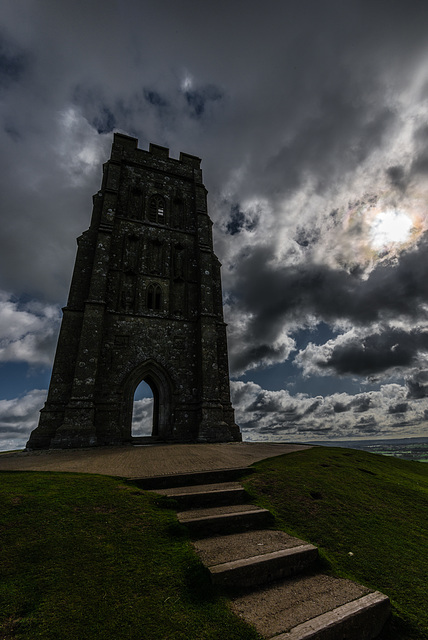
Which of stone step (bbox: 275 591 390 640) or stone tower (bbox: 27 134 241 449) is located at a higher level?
stone tower (bbox: 27 134 241 449)

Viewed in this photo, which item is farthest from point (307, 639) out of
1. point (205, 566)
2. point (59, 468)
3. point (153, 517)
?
point (59, 468)

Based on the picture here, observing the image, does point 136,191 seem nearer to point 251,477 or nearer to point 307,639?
point 251,477

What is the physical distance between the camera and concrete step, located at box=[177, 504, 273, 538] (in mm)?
5012

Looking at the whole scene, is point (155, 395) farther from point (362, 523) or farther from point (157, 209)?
point (362, 523)

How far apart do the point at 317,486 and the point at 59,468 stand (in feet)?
25.0

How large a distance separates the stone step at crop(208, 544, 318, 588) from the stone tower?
12.7 meters

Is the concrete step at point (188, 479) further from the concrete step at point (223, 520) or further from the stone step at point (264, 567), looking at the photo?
the stone step at point (264, 567)

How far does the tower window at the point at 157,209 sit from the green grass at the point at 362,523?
64.1ft

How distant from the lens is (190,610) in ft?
10.4

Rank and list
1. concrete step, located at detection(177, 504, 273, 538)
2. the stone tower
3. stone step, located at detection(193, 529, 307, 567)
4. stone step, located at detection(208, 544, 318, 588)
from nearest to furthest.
A: stone step, located at detection(208, 544, 318, 588) < stone step, located at detection(193, 529, 307, 567) < concrete step, located at detection(177, 504, 273, 538) < the stone tower

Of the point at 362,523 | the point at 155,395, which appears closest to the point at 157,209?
the point at 155,395

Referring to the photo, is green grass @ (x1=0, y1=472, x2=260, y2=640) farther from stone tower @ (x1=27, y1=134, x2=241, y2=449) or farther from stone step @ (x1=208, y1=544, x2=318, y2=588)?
stone tower @ (x1=27, y1=134, x2=241, y2=449)

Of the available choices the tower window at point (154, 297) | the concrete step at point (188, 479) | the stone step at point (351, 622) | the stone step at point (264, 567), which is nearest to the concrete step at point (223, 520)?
the stone step at point (264, 567)

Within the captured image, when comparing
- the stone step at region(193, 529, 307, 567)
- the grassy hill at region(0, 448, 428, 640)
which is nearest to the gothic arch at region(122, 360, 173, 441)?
the grassy hill at region(0, 448, 428, 640)
